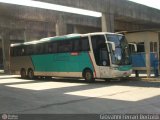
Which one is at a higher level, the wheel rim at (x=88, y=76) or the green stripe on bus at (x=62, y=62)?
the green stripe on bus at (x=62, y=62)

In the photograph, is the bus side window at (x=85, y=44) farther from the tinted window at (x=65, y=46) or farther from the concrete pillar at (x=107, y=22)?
the concrete pillar at (x=107, y=22)

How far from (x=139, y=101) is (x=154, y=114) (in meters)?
2.71

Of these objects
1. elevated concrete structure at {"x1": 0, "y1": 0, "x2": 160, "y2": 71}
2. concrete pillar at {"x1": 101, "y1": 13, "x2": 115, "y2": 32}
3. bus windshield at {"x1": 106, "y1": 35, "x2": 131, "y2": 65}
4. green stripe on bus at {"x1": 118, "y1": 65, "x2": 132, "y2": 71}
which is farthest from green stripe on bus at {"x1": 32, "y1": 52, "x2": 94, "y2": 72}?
concrete pillar at {"x1": 101, "y1": 13, "x2": 115, "y2": 32}

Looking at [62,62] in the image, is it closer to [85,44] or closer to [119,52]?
[85,44]

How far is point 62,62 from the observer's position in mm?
24906

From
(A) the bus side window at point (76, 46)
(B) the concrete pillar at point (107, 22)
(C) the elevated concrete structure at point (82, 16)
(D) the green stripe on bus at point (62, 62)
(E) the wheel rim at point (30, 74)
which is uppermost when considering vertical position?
(C) the elevated concrete structure at point (82, 16)

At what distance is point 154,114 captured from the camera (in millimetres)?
10500

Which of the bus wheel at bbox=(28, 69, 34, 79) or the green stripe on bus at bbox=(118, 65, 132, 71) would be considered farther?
the bus wheel at bbox=(28, 69, 34, 79)

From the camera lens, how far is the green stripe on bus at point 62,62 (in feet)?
75.2

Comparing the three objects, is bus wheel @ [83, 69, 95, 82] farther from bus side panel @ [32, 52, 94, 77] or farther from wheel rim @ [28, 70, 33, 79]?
wheel rim @ [28, 70, 33, 79]

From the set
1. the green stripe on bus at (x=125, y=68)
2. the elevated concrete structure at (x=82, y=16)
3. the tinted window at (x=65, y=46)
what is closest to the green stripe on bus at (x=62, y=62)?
the tinted window at (x=65, y=46)

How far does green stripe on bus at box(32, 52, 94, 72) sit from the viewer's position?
22.9m

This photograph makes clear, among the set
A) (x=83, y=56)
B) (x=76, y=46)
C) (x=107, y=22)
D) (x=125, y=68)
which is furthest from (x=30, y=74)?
(x=125, y=68)

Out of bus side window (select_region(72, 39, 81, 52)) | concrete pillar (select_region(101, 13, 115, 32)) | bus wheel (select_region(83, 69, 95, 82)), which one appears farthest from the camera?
concrete pillar (select_region(101, 13, 115, 32))
